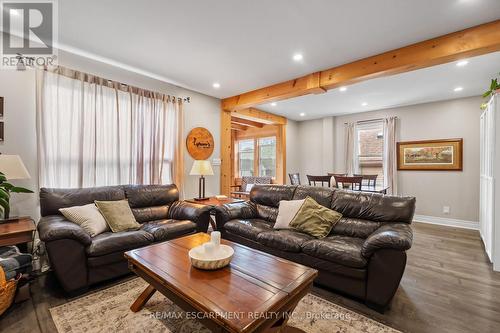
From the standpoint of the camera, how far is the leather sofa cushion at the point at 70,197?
99.7 inches

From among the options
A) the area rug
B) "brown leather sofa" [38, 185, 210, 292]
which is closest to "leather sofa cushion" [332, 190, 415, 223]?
the area rug

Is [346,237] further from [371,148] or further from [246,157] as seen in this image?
[246,157]

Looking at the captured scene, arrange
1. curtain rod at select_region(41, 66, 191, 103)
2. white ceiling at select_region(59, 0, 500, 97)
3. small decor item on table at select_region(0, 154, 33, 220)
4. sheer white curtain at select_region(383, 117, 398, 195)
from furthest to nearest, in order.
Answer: sheer white curtain at select_region(383, 117, 398, 195)
curtain rod at select_region(41, 66, 191, 103)
small decor item on table at select_region(0, 154, 33, 220)
white ceiling at select_region(59, 0, 500, 97)

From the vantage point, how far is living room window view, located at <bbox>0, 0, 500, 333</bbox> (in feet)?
Result: 5.75

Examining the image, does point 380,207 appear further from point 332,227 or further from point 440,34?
point 440,34

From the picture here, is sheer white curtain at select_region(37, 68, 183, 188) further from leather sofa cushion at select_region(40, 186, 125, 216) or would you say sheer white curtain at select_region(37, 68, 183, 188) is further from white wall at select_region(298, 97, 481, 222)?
white wall at select_region(298, 97, 481, 222)

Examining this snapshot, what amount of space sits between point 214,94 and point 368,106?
12.1 ft

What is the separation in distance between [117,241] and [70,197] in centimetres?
96

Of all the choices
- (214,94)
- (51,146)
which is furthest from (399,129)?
(51,146)

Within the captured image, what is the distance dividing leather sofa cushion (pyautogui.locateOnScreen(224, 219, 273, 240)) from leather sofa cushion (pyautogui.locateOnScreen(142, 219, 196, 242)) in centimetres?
51

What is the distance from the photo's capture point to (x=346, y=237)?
2516 mm

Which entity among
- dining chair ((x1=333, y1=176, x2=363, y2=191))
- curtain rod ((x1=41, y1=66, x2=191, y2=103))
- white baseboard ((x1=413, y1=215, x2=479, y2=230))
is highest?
curtain rod ((x1=41, y1=66, x2=191, y2=103))

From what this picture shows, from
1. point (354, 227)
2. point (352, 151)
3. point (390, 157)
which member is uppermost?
point (352, 151)

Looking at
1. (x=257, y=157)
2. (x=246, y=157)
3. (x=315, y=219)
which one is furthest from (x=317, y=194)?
(x=246, y=157)
